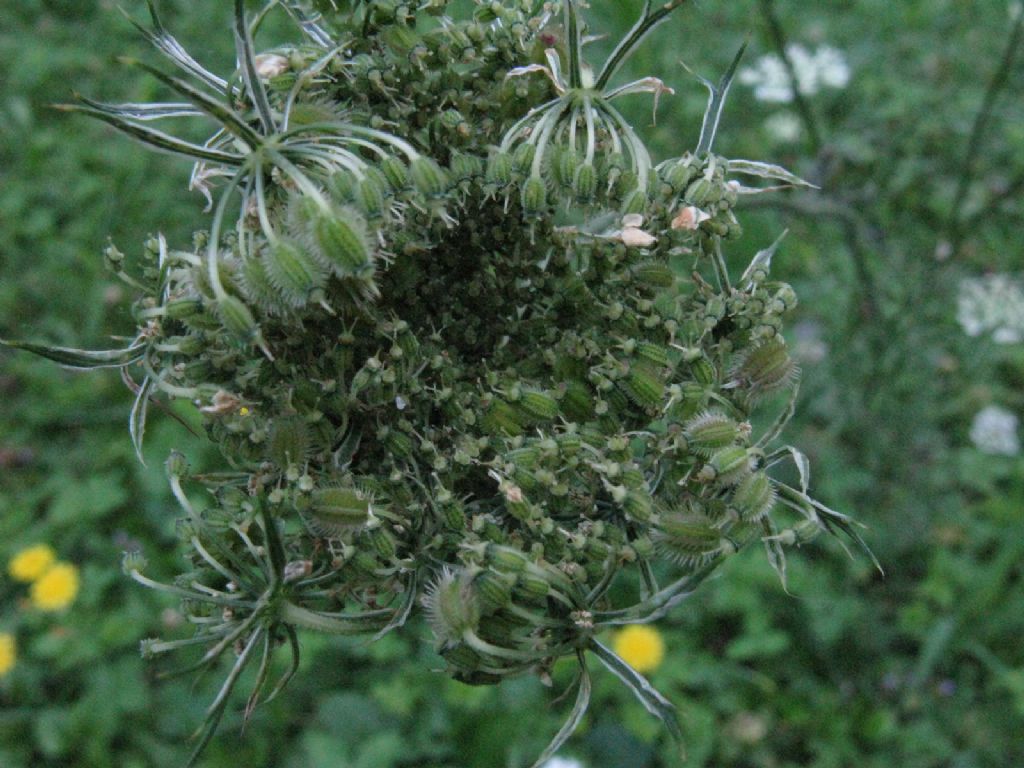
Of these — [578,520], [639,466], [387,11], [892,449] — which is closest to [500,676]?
[578,520]

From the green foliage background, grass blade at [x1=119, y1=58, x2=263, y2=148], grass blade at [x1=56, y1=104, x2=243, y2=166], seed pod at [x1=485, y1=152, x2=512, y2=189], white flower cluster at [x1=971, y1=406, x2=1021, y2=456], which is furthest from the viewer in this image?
white flower cluster at [x1=971, y1=406, x2=1021, y2=456]

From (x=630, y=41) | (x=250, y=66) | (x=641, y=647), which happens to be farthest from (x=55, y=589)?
(x=630, y=41)

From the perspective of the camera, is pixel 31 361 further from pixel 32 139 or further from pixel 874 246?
pixel 874 246

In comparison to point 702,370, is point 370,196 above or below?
above

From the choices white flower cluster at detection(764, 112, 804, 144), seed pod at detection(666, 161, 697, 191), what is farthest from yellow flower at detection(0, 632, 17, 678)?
Answer: white flower cluster at detection(764, 112, 804, 144)

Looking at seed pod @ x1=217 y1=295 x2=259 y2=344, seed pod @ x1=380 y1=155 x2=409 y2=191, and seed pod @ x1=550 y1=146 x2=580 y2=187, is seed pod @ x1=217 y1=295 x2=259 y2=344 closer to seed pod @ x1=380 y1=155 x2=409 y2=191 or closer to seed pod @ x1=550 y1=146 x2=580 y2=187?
seed pod @ x1=380 y1=155 x2=409 y2=191

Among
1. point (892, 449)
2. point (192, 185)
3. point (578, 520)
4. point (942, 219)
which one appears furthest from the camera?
point (942, 219)

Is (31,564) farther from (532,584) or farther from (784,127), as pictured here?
(784,127)
